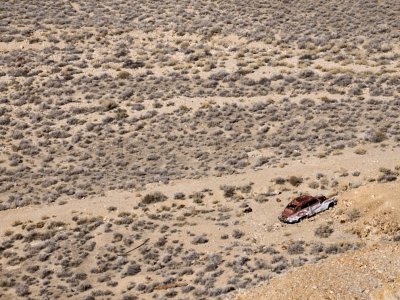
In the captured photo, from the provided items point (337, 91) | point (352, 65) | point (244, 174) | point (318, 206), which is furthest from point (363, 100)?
point (318, 206)

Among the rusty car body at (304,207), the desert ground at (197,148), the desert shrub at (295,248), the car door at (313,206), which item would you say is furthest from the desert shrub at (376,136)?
the desert shrub at (295,248)

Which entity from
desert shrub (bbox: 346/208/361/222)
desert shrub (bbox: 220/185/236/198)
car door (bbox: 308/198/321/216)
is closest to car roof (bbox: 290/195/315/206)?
car door (bbox: 308/198/321/216)

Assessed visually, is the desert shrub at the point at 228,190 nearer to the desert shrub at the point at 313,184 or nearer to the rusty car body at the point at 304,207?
the rusty car body at the point at 304,207

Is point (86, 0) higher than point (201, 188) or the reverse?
higher

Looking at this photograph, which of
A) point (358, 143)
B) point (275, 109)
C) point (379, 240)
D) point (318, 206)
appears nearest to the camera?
point (379, 240)

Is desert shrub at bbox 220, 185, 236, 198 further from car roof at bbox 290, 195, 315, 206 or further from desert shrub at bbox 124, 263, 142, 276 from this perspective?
desert shrub at bbox 124, 263, 142, 276

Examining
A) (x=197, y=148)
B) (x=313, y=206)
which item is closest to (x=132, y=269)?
(x=313, y=206)

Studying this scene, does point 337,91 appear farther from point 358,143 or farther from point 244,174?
point 244,174
